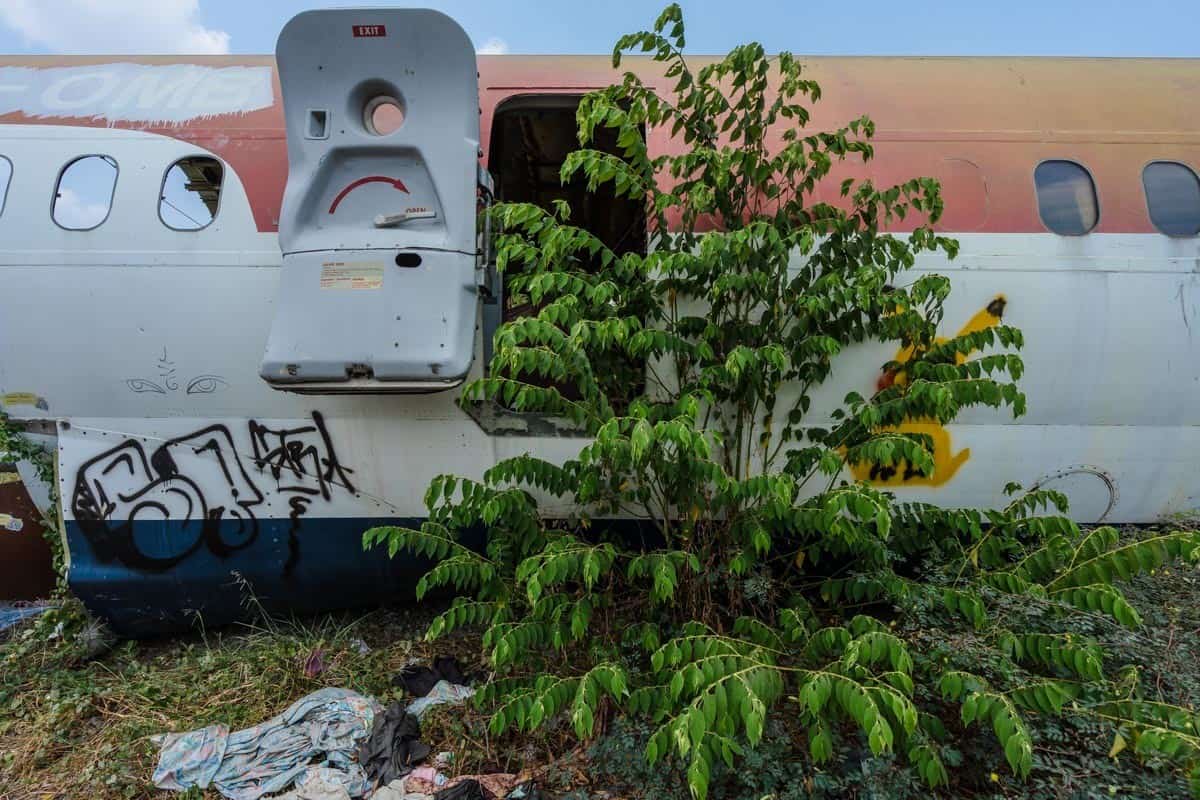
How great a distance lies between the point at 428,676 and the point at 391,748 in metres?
0.59

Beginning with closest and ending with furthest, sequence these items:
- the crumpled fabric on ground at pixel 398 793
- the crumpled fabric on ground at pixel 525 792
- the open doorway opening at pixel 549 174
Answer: the crumpled fabric on ground at pixel 525 792 → the crumpled fabric on ground at pixel 398 793 → the open doorway opening at pixel 549 174

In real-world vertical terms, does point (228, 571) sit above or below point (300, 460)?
below

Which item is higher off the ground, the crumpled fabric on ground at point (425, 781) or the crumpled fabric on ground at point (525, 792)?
the crumpled fabric on ground at point (525, 792)

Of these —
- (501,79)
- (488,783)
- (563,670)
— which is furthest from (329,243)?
(488,783)

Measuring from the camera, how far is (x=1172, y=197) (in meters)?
3.73

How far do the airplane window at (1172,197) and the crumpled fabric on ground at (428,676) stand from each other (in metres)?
4.96

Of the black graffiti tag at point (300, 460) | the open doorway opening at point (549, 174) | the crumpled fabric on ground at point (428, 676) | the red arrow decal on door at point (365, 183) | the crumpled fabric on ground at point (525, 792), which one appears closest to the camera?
the crumpled fabric on ground at point (525, 792)

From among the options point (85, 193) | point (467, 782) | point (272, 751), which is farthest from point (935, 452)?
point (85, 193)

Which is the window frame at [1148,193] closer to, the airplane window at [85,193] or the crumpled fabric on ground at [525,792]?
the airplane window at [85,193]

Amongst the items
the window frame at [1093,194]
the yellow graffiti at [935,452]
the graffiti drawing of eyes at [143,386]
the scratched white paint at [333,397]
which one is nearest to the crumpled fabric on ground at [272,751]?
the scratched white paint at [333,397]

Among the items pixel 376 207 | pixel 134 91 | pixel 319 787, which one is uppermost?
pixel 134 91

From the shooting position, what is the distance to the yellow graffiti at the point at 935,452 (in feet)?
11.7

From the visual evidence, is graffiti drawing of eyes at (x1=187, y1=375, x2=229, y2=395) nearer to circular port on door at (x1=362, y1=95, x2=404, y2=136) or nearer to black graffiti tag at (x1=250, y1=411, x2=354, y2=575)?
black graffiti tag at (x1=250, y1=411, x2=354, y2=575)

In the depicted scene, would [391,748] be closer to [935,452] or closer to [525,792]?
[525,792]
